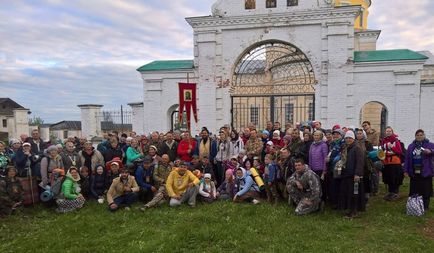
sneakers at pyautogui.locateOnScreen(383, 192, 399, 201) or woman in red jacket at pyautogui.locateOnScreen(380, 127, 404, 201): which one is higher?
woman in red jacket at pyautogui.locateOnScreen(380, 127, 404, 201)

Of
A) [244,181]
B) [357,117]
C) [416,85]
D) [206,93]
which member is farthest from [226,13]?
[244,181]

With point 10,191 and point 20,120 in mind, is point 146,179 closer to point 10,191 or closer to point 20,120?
point 10,191

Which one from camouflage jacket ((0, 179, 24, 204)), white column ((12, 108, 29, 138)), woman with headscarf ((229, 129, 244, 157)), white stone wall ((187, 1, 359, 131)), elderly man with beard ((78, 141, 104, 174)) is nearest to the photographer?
camouflage jacket ((0, 179, 24, 204))

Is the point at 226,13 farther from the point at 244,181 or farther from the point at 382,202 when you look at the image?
the point at 382,202

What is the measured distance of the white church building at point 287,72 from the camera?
13094 mm

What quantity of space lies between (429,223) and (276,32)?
30.7ft

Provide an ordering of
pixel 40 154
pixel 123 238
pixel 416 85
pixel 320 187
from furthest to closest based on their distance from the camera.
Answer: pixel 416 85 < pixel 40 154 < pixel 320 187 < pixel 123 238

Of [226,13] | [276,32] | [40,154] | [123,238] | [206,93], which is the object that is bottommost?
[123,238]

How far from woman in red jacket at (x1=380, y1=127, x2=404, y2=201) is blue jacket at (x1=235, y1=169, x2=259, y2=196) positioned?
302cm

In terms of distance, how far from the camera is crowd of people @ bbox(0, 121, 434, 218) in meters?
7.41

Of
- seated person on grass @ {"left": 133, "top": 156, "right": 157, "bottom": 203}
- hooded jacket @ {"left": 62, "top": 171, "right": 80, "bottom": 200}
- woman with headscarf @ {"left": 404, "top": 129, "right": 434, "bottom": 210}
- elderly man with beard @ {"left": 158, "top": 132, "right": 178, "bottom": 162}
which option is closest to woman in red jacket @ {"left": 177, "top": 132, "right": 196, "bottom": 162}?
elderly man with beard @ {"left": 158, "top": 132, "right": 178, "bottom": 162}

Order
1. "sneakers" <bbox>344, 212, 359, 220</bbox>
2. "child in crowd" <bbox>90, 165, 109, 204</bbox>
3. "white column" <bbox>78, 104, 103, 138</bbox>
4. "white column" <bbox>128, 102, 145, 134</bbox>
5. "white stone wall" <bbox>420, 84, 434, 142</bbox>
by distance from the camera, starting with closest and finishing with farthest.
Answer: "sneakers" <bbox>344, 212, 359, 220</bbox> < "child in crowd" <bbox>90, 165, 109, 204</bbox> < "white stone wall" <bbox>420, 84, 434, 142</bbox> < "white column" <bbox>128, 102, 145, 134</bbox> < "white column" <bbox>78, 104, 103, 138</bbox>

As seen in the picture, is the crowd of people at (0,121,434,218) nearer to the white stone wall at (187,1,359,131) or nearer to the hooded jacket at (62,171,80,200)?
the hooded jacket at (62,171,80,200)

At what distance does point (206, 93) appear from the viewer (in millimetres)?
A: 15109
